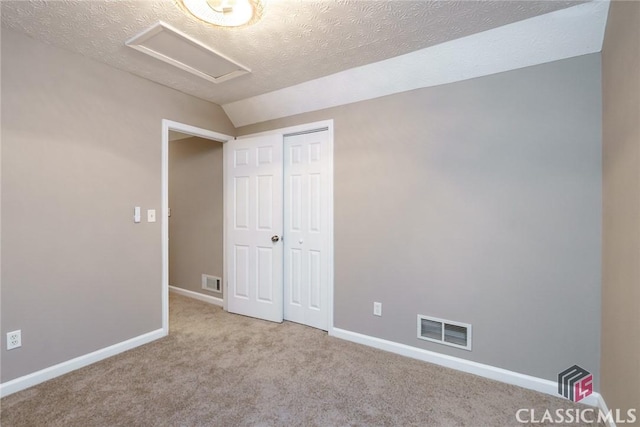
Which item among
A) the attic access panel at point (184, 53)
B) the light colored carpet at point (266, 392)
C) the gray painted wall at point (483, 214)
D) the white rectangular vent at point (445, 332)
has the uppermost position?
the attic access panel at point (184, 53)

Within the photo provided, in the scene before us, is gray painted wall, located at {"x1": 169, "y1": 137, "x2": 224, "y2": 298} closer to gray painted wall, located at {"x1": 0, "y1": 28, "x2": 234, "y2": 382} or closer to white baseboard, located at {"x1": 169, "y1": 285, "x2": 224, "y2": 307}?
white baseboard, located at {"x1": 169, "y1": 285, "x2": 224, "y2": 307}

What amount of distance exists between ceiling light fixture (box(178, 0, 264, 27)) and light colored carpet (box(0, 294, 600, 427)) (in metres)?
2.30

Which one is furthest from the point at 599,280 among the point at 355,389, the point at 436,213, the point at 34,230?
the point at 34,230

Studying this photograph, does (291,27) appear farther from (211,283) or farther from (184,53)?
(211,283)

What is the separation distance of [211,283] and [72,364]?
1.68 metres

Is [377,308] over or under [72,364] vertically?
over

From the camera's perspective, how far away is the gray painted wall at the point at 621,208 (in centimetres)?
126

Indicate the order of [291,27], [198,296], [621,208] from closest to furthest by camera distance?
[621,208]
[291,27]
[198,296]

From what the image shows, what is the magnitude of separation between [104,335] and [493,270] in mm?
3109

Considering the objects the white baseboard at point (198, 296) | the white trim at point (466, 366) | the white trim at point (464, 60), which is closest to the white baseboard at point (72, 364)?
the white baseboard at point (198, 296)

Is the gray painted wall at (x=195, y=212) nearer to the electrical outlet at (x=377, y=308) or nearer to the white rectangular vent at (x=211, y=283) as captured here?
the white rectangular vent at (x=211, y=283)

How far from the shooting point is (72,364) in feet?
7.09

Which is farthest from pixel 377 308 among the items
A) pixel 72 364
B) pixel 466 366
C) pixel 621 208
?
pixel 72 364

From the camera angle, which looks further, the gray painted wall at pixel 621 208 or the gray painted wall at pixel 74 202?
the gray painted wall at pixel 74 202
